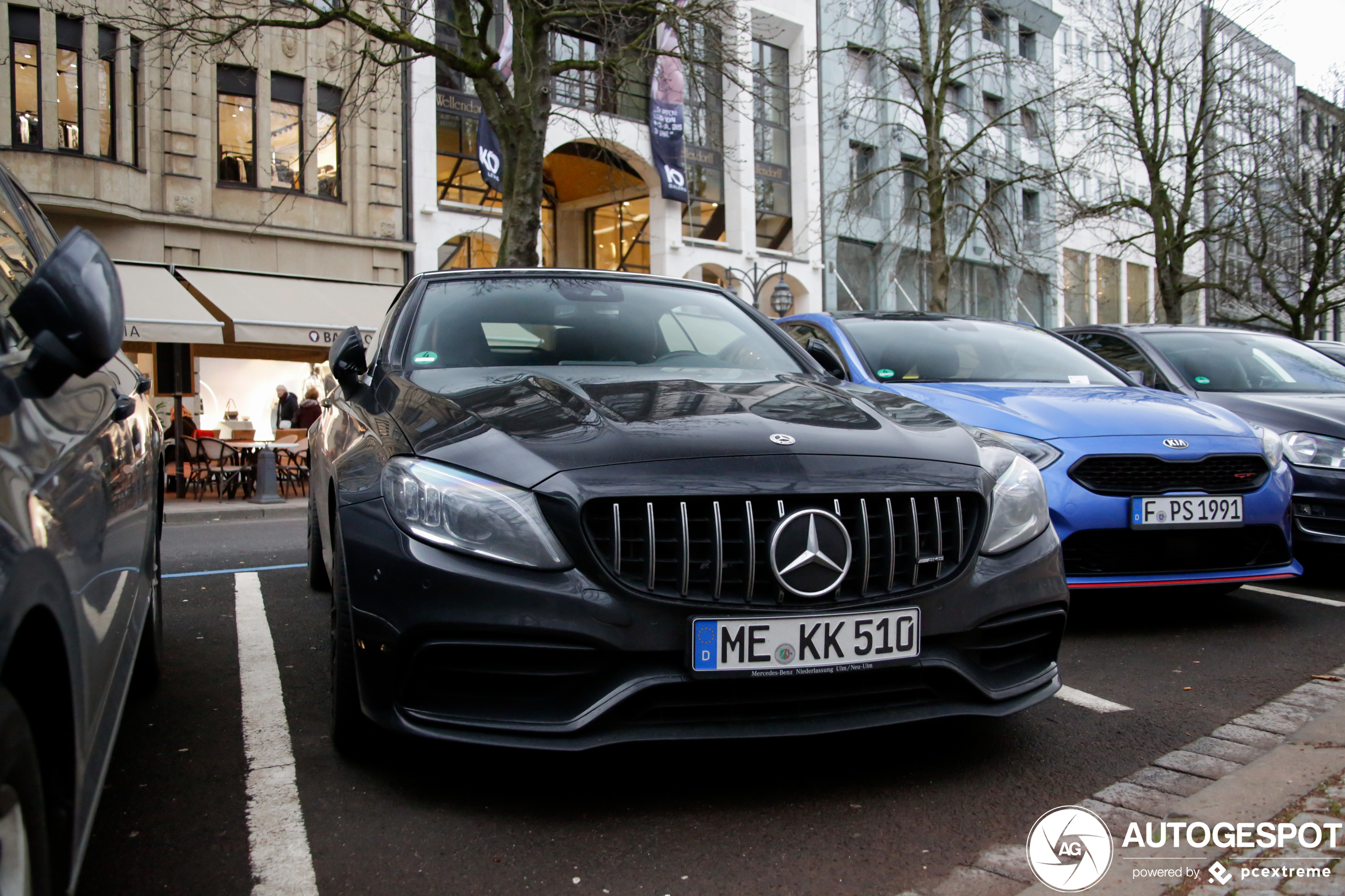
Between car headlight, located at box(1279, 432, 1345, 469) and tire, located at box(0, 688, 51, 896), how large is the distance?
606cm

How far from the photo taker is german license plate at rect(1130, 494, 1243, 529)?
4.56 meters

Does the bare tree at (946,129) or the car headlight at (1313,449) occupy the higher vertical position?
the bare tree at (946,129)

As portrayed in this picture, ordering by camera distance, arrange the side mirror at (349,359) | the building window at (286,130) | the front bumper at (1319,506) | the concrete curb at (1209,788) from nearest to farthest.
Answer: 1. the concrete curb at (1209,788)
2. the side mirror at (349,359)
3. the front bumper at (1319,506)
4. the building window at (286,130)

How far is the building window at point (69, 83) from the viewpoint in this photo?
17.7 m

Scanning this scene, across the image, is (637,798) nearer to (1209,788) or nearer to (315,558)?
(1209,788)

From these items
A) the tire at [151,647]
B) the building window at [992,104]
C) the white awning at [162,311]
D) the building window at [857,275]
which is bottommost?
the tire at [151,647]

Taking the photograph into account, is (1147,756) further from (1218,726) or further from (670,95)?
(670,95)

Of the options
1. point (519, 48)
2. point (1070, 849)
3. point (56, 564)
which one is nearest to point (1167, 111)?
point (519, 48)

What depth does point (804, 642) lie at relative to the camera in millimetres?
2639

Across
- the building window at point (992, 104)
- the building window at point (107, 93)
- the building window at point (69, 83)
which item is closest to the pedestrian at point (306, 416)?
the building window at point (107, 93)

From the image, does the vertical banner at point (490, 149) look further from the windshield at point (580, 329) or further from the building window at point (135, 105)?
the windshield at point (580, 329)

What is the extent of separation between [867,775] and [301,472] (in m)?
13.9

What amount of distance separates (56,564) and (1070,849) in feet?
7.15

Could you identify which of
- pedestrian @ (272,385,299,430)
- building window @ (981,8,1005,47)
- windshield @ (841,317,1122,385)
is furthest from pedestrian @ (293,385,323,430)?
building window @ (981,8,1005,47)
